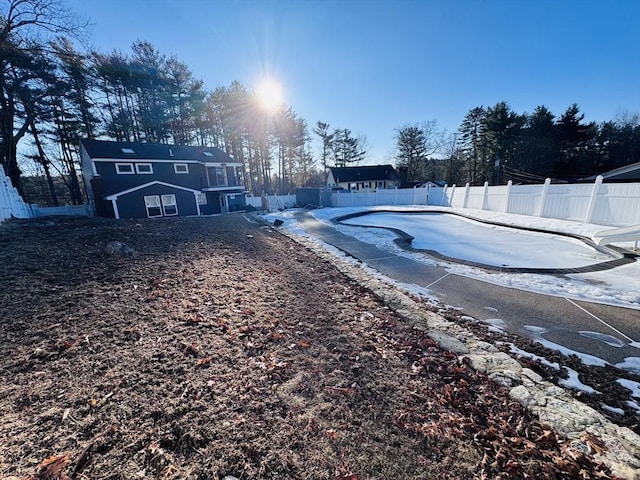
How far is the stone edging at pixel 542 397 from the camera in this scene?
1.73 meters

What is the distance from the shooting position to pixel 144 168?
19.6 m

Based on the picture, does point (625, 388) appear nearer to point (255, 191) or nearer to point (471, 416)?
point (471, 416)

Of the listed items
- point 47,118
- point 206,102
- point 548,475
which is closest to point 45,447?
point 548,475

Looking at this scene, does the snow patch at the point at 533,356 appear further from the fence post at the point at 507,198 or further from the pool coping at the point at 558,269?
the fence post at the point at 507,198

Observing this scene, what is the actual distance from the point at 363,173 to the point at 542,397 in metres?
38.8

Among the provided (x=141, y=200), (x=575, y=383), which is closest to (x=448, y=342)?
(x=575, y=383)

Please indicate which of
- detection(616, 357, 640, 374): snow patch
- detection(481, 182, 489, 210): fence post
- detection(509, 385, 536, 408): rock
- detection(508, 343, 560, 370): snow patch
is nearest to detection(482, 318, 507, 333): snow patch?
detection(508, 343, 560, 370): snow patch

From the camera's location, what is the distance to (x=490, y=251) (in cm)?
739

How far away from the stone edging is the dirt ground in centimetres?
13

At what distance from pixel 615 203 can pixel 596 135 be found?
30.7 metres

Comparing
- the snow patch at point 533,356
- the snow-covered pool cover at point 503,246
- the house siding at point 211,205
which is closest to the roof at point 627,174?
the snow-covered pool cover at point 503,246

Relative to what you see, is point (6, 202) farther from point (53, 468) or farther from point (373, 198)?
point (373, 198)

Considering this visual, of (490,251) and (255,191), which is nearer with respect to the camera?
(490,251)

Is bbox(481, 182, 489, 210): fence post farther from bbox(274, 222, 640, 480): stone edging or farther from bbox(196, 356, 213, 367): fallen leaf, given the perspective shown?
bbox(196, 356, 213, 367): fallen leaf
